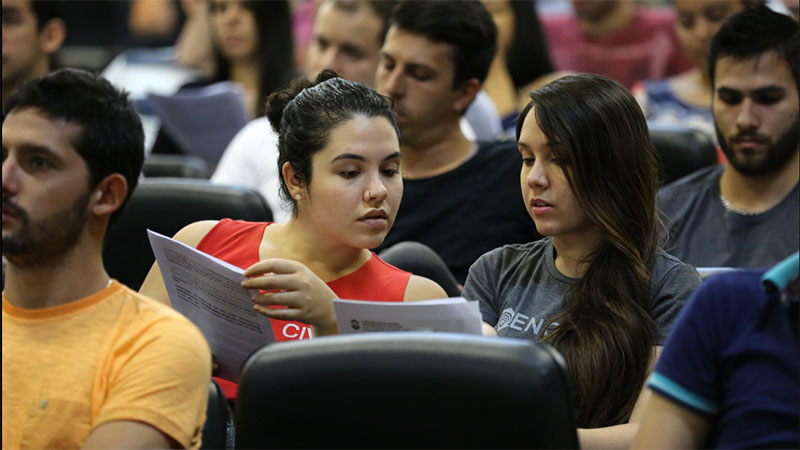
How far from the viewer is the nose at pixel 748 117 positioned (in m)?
2.57

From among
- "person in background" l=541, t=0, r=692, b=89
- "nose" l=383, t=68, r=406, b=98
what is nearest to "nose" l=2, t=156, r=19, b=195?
"nose" l=383, t=68, r=406, b=98

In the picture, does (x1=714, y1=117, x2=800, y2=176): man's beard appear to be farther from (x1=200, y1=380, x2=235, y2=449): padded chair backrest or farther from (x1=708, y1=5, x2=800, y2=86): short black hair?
(x1=200, y1=380, x2=235, y2=449): padded chair backrest

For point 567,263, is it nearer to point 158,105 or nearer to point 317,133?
point 317,133

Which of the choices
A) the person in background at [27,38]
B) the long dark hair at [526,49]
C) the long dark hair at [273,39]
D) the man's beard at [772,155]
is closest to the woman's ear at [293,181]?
the man's beard at [772,155]

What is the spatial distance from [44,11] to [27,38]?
12 centimetres

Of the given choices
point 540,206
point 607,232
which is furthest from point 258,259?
point 607,232

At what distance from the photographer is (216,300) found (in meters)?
1.71

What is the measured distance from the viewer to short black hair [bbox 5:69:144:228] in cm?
146

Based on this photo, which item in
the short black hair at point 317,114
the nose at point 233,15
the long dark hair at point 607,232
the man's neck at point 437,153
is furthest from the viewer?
the nose at point 233,15

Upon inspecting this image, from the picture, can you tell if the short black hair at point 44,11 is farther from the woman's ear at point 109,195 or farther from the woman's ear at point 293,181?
the woman's ear at point 109,195

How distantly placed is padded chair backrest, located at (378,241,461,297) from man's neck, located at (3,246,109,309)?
35.2 inches

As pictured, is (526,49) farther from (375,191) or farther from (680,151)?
(375,191)

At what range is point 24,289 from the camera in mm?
1454

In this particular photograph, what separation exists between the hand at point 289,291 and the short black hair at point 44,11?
2077 millimetres
